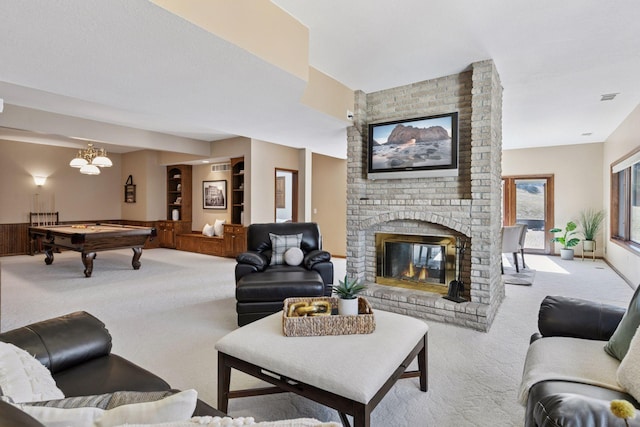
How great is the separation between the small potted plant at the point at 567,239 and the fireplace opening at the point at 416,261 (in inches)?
193

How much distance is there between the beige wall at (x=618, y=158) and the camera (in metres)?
4.63

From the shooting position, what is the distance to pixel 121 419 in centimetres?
74

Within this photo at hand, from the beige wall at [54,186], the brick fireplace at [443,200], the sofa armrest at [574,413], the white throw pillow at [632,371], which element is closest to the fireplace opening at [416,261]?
the brick fireplace at [443,200]

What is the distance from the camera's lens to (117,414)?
0.75m

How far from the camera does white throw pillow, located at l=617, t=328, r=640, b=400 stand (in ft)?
3.97

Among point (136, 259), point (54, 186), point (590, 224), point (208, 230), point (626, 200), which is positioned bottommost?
point (136, 259)

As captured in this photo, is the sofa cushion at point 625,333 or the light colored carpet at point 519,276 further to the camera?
the light colored carpet at point 519,276

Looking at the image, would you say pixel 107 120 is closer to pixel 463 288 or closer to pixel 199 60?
pixel 199 60

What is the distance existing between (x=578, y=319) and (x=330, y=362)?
4.71 feet

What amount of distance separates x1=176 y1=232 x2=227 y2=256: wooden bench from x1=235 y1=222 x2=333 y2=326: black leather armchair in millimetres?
3434

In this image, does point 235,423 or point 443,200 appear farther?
point 443,200

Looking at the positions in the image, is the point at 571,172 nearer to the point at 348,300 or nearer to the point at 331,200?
the point at 331,200

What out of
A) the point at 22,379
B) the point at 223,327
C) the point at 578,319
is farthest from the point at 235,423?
the point at 223,327

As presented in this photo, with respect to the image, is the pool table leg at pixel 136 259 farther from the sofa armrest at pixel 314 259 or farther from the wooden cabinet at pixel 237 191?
the sofa armrest at pixel 314 259
